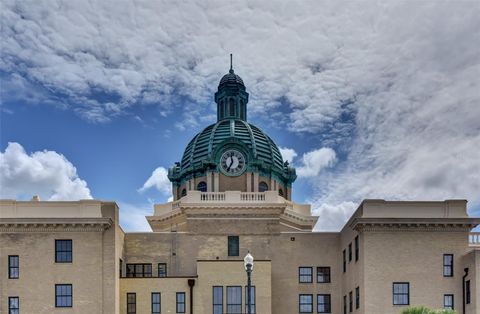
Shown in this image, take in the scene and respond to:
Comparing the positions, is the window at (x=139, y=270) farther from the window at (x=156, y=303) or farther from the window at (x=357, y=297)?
the window at (x=357, y=297)

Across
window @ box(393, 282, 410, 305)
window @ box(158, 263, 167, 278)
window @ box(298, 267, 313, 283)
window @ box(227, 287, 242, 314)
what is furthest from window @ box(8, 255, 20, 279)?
window @ box(393, 282, 410, 305)

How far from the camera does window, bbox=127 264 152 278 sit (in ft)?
176

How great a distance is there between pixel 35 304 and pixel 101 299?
14.1 feet

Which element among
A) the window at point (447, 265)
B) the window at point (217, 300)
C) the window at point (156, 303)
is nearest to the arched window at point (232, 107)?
the window at point (217, 300)

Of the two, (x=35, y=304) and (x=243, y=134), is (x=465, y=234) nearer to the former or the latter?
(x=243, y=134)

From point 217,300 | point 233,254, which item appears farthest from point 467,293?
point 233,254

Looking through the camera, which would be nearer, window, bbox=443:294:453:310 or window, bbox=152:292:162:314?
window, bbox=443:294:453:310

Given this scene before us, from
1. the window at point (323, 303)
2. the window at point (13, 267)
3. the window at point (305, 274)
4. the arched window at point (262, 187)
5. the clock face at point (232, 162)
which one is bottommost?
the window at point (323, 303)

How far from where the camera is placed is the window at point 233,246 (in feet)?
179

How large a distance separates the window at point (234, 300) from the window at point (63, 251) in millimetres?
11401

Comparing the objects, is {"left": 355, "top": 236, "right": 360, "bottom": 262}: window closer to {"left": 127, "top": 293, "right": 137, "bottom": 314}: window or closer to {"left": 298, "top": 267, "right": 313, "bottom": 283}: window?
{"left": 298, "top": 267, "right": 313, "bottom": 283}: window

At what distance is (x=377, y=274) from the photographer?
148 ft

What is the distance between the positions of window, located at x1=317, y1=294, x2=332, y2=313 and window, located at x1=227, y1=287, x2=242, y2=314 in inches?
288

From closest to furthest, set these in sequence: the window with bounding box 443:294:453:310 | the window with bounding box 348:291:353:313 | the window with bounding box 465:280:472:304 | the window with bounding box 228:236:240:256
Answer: the window with bounding box 465:280:472:304, the window with bounding box 443:294:453:310, the window with bounding box 348:291:353:313, the window with bounding box 228:236:240:256
